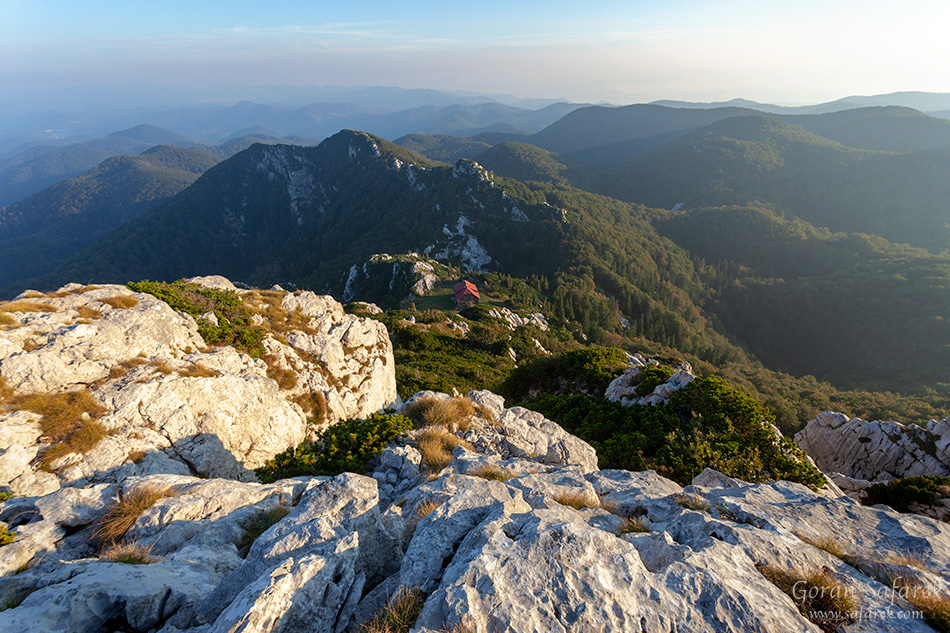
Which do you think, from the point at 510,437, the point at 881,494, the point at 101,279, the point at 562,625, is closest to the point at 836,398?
the point at 881,494

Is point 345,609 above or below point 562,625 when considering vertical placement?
below

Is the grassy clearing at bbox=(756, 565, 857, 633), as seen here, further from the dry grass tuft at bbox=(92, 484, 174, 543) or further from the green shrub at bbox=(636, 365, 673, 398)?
the green shrub at bbox=(636, 365, 673, 398)

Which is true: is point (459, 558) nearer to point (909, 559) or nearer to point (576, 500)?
point (576, 500)

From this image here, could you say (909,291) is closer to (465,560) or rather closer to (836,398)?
(836,398)

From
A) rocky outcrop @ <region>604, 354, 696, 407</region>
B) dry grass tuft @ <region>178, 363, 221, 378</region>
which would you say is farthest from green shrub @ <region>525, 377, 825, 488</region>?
dry grass tuft @ <region>178, 363, 221, 378</region>

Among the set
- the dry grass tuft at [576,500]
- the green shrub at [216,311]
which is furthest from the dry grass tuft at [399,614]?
the green shrub at [216,311]

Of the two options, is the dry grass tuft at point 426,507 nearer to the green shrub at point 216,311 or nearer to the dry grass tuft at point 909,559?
the dry grass tuft at point 909,559
